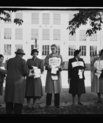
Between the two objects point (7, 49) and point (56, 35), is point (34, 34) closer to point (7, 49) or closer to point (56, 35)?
point (56, 35)

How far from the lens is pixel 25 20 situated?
9.71 m

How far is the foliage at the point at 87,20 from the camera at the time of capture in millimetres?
9870

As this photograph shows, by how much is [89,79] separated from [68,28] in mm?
1446

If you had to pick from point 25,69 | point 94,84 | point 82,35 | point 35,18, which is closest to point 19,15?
point 35,18

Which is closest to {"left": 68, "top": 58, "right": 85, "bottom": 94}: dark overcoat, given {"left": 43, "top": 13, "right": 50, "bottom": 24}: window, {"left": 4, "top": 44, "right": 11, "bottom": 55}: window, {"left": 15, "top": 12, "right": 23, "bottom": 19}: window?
{"left": 43, "top": 13, "right": 50, "bottom": 24}: window

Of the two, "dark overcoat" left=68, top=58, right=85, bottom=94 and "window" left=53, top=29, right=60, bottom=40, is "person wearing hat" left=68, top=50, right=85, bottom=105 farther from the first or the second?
"window" left=53, top=29, right=60, bottom=40

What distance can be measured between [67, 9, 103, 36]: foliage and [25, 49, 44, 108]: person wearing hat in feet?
3.76

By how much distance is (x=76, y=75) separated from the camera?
10.0 meters

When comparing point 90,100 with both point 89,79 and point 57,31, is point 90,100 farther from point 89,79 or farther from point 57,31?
point 57,31

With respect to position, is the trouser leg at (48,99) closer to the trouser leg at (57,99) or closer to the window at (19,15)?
the trouser leg at (57,99)

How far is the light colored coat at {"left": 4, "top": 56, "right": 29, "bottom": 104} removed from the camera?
9180mm

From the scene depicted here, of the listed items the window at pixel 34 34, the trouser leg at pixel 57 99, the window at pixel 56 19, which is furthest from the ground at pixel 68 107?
the window at pixel 56 19
